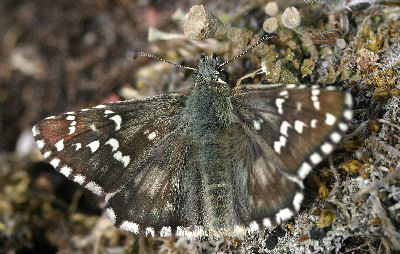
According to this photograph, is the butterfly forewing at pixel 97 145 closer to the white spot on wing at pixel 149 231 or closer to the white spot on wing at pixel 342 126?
the white spot on wing at pixel 149 231

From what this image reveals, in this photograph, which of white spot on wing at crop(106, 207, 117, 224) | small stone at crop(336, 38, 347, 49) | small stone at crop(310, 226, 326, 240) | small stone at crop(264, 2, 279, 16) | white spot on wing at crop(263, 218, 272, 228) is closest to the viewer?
white spot on wing at crop(263, 218, 272, 228)

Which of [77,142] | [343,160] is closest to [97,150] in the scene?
[77,142]

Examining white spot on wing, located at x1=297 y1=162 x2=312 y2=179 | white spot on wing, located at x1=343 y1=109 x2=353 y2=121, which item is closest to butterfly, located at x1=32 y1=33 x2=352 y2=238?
white spot on wing, located at x1=297 y1=162 x2=312 y2=179

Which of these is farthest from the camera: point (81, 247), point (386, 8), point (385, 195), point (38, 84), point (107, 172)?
point (38, 84)

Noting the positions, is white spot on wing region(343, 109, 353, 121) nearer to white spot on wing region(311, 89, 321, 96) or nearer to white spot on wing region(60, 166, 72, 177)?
white spot on wing region(311, 89, 321, 96)

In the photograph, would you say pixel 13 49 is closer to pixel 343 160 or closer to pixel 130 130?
pixel 130 130

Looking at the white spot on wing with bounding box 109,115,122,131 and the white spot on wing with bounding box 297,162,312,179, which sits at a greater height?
the white spot on wing with bounding box 109,115,122,131

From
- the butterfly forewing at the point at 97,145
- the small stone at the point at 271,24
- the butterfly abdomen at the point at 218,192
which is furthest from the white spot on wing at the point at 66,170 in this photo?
the small stone at the point at 271,24
